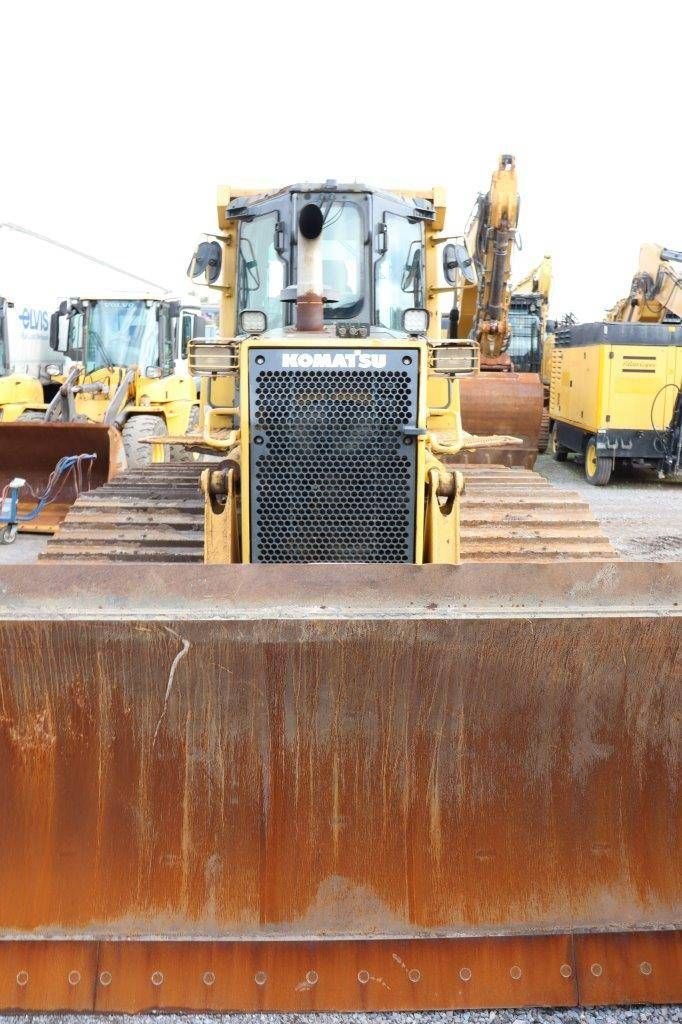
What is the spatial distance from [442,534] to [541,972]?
1.97 meters

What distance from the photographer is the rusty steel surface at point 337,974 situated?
9.01ft

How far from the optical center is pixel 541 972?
2.81m

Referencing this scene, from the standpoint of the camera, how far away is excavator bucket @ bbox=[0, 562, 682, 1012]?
9.16 feet

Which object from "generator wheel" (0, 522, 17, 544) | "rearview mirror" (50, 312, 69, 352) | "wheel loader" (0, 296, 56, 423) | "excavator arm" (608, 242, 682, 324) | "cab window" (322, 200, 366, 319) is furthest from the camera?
"excavator arm" (608, 242, 682, 324)

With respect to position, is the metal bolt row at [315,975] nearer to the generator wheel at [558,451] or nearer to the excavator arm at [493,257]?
the excavator arm at [493,257]

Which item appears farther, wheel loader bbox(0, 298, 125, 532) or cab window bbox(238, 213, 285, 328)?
wheel loader bbox(0, 298, 125, 532)

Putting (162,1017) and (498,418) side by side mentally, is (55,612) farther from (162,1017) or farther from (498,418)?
(498,418)

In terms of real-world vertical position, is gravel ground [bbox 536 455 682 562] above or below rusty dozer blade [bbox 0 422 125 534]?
below

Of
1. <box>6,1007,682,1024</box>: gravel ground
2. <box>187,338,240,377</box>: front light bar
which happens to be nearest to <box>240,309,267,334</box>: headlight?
<box>187,338,240,377</box>: front light bar

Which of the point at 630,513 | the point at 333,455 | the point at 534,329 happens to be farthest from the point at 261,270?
the point at 534,329

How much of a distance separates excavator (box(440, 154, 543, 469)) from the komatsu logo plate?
862 cm

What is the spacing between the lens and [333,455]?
13.3ft

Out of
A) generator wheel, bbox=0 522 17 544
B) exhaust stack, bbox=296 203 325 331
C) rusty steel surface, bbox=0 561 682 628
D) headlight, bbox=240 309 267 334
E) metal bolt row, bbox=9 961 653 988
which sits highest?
exhaust stack, bbox=296 203 325 331

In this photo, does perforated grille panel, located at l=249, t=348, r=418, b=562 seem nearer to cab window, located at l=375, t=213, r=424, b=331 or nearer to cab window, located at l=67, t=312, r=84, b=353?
cab window, located at l=375, t=213, r=424, b=331
